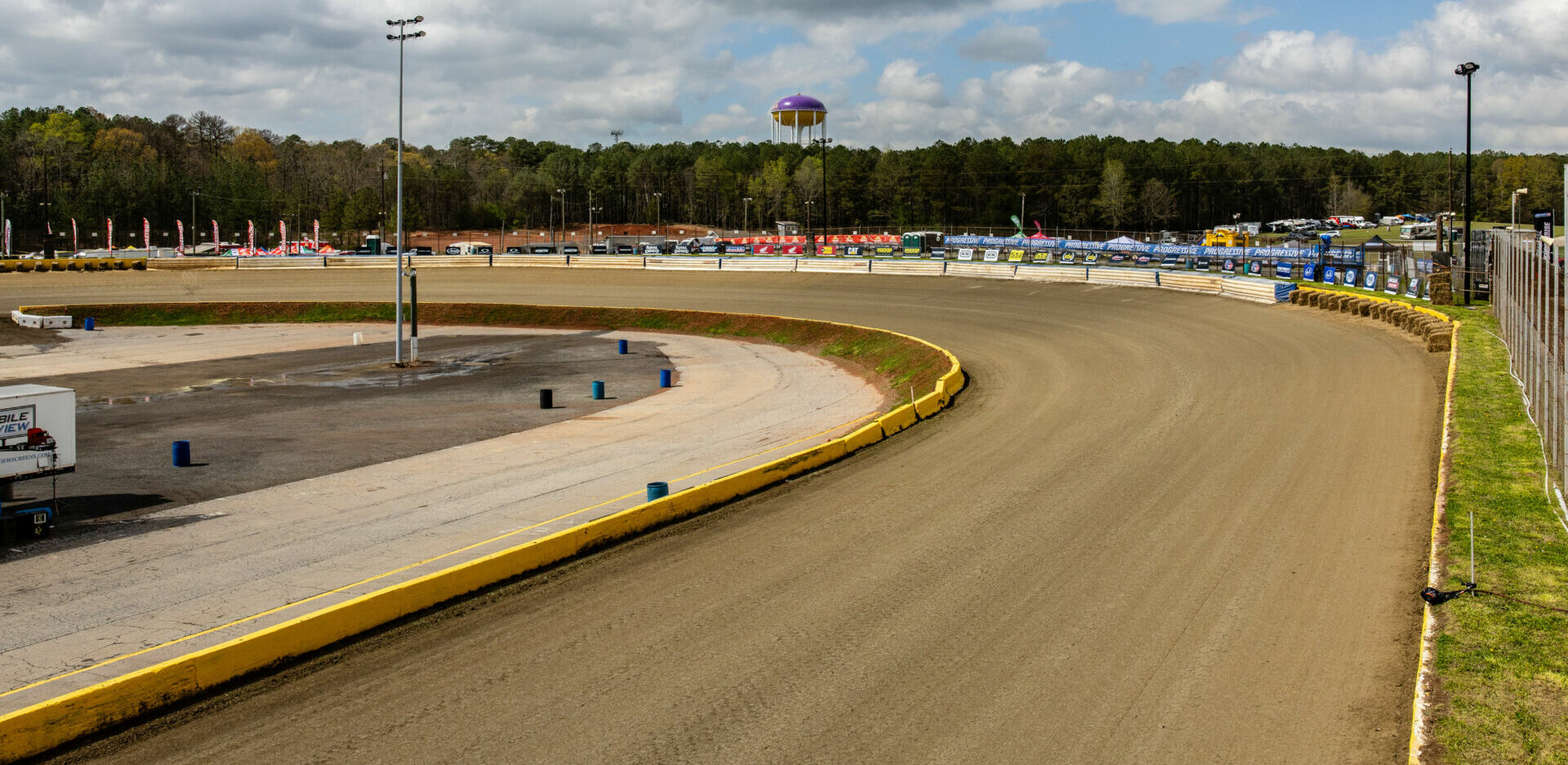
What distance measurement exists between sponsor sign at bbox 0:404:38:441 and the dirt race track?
803 centimetres

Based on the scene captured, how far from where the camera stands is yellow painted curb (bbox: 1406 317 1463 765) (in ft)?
26.4

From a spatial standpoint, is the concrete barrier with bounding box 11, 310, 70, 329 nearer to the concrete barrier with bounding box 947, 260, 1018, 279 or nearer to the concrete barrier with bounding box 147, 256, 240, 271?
the concrete barrier with bounding box 147, 256, 240, 271

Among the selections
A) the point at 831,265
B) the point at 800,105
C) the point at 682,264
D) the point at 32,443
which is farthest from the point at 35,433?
the point at 800,105

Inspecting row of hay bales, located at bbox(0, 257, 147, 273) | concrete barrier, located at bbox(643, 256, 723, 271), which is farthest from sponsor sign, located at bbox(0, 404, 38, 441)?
row of hay bales, located at bbox(0, 257, 147, 273)

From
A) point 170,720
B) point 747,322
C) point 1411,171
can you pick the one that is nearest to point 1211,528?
point 170,720

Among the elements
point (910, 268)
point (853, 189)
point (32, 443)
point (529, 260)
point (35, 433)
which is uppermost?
point (853, 189)

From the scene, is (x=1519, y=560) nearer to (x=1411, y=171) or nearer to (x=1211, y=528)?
(x=1211, y=528)

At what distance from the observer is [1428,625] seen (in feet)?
34.2

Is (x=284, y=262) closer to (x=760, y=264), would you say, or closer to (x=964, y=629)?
(x=760, y=264)

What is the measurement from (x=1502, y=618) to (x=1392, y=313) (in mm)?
27196

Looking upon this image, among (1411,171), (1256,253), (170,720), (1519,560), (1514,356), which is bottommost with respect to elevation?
(170,720)

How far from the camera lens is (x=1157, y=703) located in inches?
349

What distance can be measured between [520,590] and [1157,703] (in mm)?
6723

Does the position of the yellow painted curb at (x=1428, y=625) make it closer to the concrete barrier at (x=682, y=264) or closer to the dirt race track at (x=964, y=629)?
the dirt race track at (x=964, y=629)
